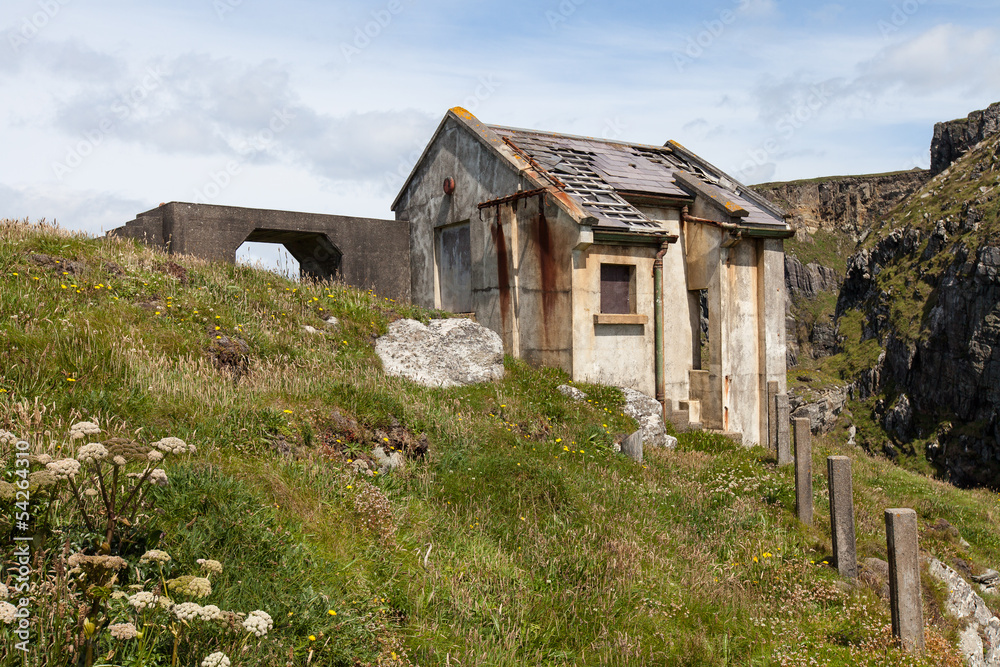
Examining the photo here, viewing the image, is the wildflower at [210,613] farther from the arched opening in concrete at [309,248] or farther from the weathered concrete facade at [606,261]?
the arched opening in concrete at [309,248]

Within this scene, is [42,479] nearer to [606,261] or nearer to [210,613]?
[210,613]

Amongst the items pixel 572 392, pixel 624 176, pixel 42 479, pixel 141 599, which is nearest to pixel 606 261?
pixel 572 392

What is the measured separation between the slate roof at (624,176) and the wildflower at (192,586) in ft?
37.0

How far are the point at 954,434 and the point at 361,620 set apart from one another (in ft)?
276

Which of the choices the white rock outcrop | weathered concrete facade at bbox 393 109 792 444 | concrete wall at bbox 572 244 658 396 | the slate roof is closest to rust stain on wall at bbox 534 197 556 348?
weathered concrete facade at bbox 393 109 792 444

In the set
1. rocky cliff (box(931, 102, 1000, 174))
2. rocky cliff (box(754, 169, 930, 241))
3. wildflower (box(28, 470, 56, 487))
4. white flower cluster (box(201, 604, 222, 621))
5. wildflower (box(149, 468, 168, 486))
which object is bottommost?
white flower cluster (box(201, 604, 222, 621))

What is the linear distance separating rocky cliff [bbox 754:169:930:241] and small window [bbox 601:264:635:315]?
155070mm

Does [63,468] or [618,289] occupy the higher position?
[618,289]

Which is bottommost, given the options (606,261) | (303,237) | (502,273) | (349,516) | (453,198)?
(349,516)

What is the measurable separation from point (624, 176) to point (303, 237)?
7.82 meters

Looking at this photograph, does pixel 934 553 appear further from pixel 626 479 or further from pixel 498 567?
pixel 498 567

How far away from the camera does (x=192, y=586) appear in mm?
3383

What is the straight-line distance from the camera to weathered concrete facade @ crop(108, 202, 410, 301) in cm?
1442

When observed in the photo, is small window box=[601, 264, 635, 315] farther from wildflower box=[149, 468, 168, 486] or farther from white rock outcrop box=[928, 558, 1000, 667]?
wildflower box=[149, 468, 168, 486]
